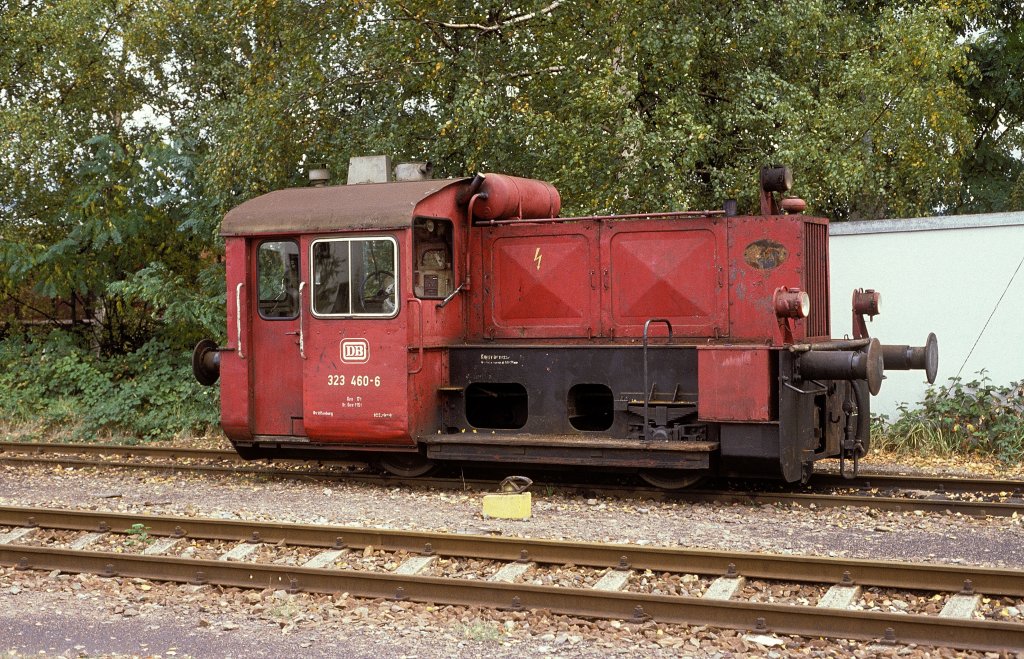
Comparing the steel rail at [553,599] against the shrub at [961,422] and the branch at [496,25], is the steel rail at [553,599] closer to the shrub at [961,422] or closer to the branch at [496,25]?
the shrub at [961,422]

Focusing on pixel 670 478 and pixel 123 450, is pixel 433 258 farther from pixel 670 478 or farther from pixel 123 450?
pixel 123 450

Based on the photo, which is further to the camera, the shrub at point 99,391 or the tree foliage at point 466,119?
the shrub at point 99,391

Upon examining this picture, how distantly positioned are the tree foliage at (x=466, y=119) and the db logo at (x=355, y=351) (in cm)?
424

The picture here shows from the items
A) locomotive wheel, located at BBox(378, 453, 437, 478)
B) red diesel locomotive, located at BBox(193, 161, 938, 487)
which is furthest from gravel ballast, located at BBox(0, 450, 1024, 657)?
red diesel locomotive, located at BBox(193, 161, 938, 487)

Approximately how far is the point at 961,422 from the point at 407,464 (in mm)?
6219

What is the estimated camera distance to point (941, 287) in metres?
12.5

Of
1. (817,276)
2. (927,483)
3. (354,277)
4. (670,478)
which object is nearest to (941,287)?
(817,276)

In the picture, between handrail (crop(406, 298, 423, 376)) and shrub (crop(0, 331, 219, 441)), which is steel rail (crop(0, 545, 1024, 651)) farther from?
shrub (crop(0, 331, 219, 441))

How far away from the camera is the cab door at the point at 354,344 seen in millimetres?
9727

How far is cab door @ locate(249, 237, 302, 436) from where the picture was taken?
1025 centimetres

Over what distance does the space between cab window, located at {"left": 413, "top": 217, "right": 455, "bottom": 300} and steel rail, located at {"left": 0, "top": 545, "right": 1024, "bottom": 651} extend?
3.67 m

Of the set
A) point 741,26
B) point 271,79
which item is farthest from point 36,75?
point 741,26

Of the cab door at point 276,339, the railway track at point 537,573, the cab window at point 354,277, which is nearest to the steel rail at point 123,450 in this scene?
the cab door at point 276,339

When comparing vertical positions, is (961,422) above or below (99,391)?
below
